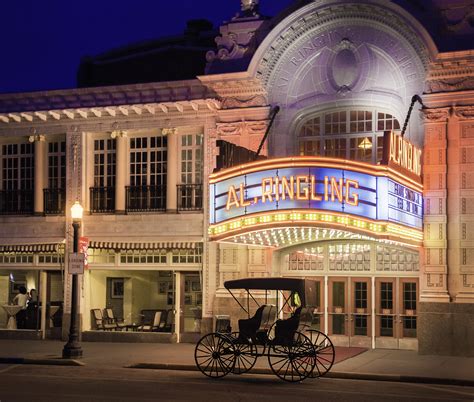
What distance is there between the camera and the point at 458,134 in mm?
24844

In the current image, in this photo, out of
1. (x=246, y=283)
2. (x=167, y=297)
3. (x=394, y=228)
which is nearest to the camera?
(x=246, y=283)

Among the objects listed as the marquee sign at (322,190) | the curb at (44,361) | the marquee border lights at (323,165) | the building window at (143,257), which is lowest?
the curb at (44,361)

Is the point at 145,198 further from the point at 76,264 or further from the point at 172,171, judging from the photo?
the point at 76,264

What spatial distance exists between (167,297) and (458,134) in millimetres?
10395

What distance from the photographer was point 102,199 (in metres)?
29.6

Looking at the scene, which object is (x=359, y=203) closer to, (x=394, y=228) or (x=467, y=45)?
(x=394, y=228)

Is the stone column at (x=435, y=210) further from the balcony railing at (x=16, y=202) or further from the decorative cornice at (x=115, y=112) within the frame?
the balcony railing at (x=16, y=202)

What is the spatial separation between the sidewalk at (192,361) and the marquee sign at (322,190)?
3358mm

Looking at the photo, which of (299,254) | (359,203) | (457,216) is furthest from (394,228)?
(299,254)

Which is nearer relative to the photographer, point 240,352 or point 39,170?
point 240,352

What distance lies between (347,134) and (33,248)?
35.4 feet

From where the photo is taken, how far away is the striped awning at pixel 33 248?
96.8 ft

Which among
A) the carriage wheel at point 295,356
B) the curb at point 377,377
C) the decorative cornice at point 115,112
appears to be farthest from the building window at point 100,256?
the carriage wheel at point 295,356

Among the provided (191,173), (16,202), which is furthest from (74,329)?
(16,202)
